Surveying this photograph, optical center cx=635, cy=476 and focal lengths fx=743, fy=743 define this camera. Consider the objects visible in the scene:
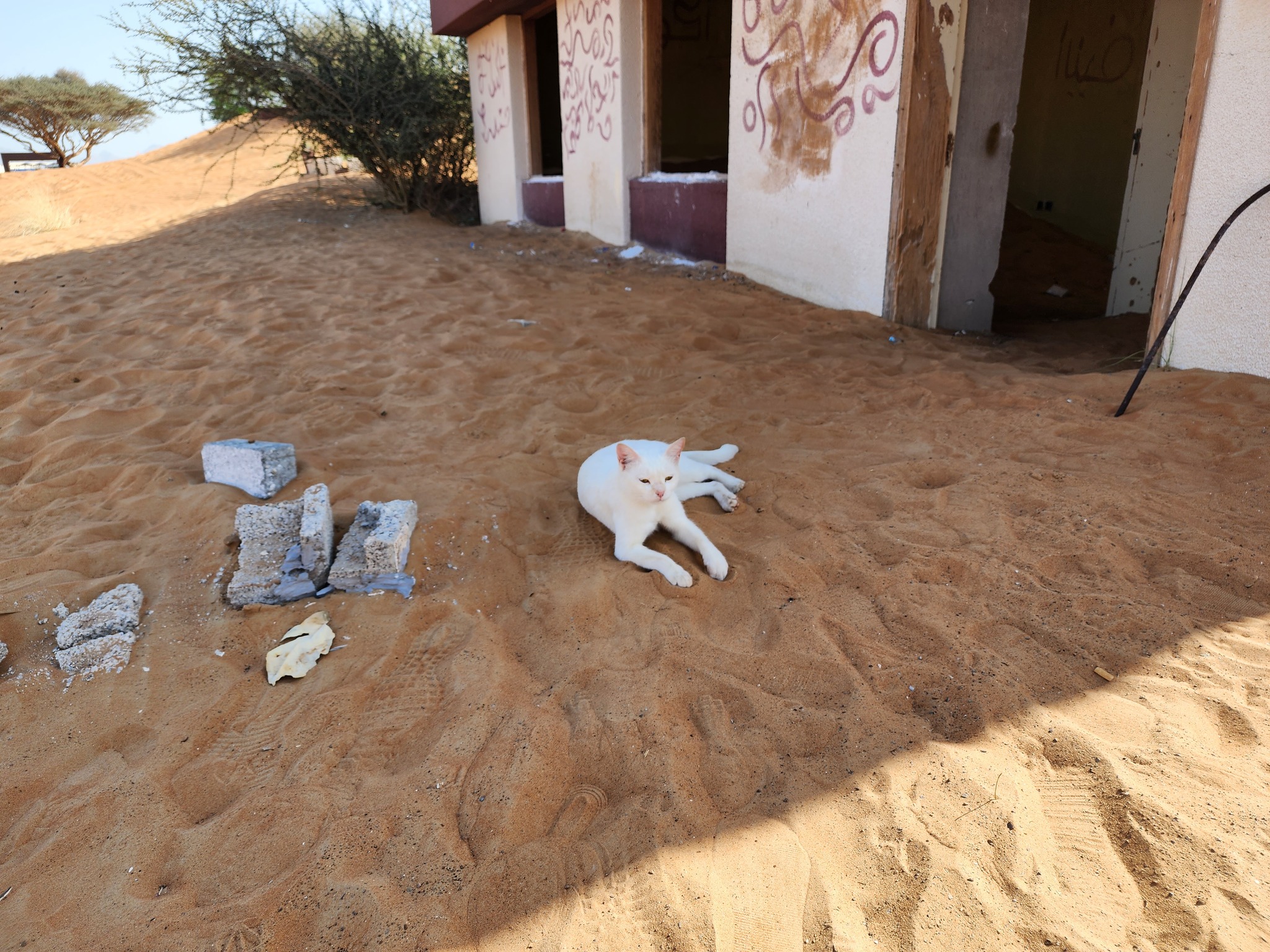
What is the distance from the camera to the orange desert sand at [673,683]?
63.1 inches

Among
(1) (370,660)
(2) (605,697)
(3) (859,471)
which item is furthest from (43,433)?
(3) (859,471)

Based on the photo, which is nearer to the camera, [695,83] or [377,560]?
[377,560]

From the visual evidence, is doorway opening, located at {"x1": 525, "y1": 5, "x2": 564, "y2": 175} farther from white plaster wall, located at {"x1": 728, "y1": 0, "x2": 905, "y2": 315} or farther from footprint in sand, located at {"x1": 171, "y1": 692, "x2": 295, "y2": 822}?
footprint in sand, located at {"x1": 171, "y1": 692, "x2": 295, "y2": 822}

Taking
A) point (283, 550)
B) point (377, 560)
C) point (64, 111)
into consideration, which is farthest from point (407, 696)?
point (64, 111)

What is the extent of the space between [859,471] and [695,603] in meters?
1.19

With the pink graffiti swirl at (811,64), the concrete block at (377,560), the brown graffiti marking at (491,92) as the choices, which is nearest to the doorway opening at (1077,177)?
the pink graffiti swirl at (811,64)

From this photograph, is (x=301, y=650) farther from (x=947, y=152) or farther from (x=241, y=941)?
(x=947, y=152)

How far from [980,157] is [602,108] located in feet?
15.0

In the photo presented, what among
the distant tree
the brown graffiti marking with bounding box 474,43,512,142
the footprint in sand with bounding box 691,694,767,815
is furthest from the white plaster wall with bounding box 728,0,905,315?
the distant tree

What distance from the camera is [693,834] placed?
1.73m

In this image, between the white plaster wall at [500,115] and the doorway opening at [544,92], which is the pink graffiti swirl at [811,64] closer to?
the doorway opening at [544,92]

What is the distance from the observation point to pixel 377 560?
269 centimetres

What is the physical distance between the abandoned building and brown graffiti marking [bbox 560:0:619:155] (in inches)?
1.3

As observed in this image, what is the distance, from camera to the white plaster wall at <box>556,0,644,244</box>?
777 cm
